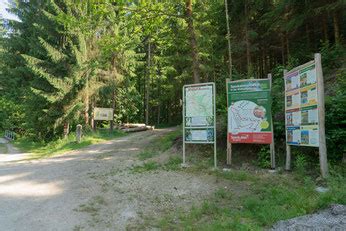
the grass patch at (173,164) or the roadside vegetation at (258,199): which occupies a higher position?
the grass patch at (173,164)

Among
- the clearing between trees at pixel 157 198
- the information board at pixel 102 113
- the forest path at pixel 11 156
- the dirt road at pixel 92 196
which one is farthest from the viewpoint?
the information board at pixel 102 113

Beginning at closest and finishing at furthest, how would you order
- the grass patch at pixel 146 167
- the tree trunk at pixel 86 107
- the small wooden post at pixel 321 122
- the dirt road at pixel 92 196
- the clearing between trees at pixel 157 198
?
the clearing between trees at pixel 157 198 < the dirt road at pixel 92 196 < the small wooden post at pixel 321 122 < the grass patch at pixel 146 167 < the tree trunk at pixel 86 107

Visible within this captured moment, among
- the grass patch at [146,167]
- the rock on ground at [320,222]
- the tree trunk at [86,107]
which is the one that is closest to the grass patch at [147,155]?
the grass patch at [146,167]

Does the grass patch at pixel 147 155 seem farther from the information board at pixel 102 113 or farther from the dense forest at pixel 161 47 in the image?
the information board at pixel 102 113

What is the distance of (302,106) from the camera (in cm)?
618

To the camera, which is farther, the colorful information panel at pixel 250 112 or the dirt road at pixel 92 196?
the colorful information panel at pixel 250 112

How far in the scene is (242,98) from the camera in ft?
24.2

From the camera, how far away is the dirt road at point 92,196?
4.28 meters

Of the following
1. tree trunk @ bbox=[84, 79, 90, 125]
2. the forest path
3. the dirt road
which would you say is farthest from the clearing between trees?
tree trunk @ bbox=[84, 79, 90, 125]

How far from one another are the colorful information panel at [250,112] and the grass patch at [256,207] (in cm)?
182

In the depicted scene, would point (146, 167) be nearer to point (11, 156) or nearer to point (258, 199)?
point (258, 199)

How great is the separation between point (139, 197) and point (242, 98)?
150 inches

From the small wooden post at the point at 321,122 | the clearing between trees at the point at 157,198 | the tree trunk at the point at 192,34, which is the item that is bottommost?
the clearing between trees at the point at 157,198

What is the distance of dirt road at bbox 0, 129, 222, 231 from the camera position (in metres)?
4.28
